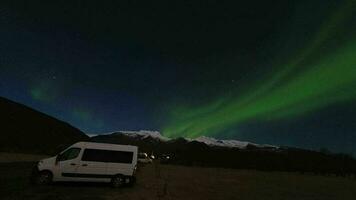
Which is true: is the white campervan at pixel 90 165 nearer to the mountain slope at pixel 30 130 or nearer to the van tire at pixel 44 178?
the van tire at pixel 44 178

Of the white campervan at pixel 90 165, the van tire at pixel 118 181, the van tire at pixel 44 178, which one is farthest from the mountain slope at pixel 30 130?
the van tire at pixel 44 178

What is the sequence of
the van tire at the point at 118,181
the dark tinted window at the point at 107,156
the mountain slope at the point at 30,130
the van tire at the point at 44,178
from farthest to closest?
A: the mountain slope at the point at 30,130, the van tire at the point at 118,181, the dark tinted window at the point at 107,156, the van tire at the point at 44,178

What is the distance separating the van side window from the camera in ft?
68.3

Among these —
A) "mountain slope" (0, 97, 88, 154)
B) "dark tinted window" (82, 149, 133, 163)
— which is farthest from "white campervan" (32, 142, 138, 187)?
"mountain slope" (0, 97, 88, 154)

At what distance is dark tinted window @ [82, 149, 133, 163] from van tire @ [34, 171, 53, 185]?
1.97 m

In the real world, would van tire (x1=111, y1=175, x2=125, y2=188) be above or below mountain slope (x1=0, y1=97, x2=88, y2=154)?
below

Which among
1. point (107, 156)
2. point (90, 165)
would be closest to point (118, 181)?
point (107, 156)

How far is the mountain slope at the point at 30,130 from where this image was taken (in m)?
116

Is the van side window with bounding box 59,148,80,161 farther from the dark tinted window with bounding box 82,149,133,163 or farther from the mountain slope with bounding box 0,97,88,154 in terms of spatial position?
the mountain slope with bounding box 0,97,88,154

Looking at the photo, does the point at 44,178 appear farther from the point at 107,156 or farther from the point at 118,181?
the point at 118,181

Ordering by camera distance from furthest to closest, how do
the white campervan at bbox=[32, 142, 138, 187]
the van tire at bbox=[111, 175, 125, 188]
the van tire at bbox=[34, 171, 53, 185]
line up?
the van tire at bbox=[111, 175, 125, 188] < the white campervan at bbox=[32, 142, 138, 187] < the van tire at bbox=[34, 171, 53, 185]

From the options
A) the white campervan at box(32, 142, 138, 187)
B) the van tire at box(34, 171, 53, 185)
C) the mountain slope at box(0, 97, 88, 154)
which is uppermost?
the mountain slope at box(0, 97, 88, 154)

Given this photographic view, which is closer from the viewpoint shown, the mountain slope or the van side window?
the van side window

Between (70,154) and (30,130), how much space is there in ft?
409
